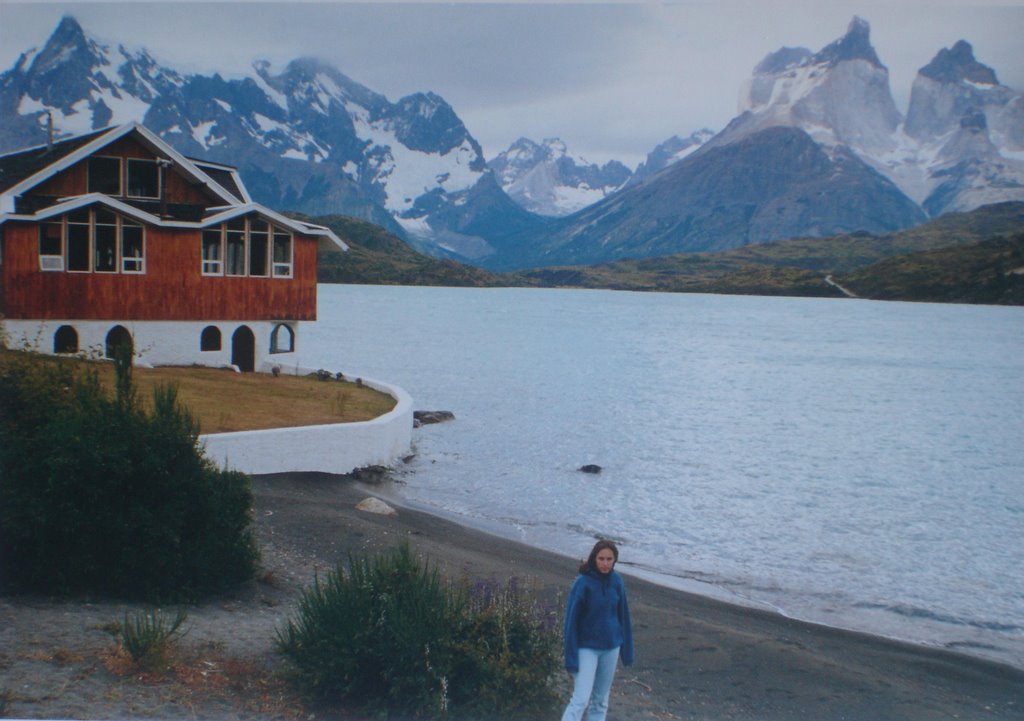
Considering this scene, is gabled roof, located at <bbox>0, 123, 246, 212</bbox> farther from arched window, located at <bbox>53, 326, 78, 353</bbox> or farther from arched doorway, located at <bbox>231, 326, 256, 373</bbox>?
arched doorway, located at <bbox>231, 326, 256, 373</bbox>

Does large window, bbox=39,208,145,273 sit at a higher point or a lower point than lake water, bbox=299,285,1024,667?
higher

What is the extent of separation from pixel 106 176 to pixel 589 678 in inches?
1219

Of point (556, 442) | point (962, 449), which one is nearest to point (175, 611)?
point (556, 442)

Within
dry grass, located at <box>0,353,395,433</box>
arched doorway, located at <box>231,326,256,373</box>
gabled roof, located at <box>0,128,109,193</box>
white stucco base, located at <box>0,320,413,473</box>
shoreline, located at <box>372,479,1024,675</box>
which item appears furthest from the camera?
arched doorway, located at <box>231,326,256,373</box>

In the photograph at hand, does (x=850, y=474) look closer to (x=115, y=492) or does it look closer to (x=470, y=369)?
(x=115, y=492)

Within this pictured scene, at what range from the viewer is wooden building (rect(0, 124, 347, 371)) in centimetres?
3114

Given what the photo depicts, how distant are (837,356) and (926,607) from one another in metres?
80.4

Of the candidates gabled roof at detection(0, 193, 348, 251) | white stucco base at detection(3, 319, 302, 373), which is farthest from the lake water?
gabled roof at detection(0, 193, 348, 251)

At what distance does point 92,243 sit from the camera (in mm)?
31781

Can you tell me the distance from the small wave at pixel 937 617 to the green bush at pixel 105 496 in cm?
1319

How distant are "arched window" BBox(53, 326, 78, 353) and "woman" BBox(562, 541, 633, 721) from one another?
28.2 metres

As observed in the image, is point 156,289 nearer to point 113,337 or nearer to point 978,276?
point 113,337

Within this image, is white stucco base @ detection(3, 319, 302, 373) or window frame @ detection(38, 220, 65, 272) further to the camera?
window frame @ detection(38, 220, 65, 272)

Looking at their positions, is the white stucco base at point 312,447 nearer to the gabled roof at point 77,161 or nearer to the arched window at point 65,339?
the arched window at point 65,339
